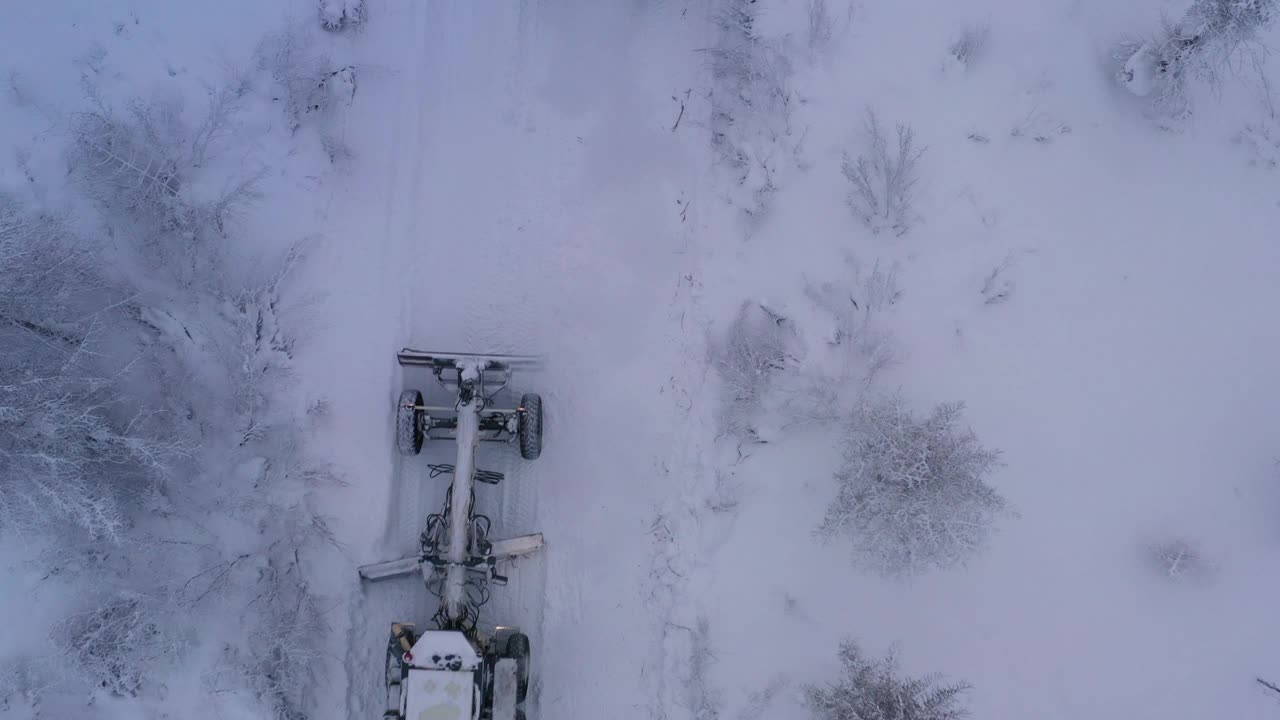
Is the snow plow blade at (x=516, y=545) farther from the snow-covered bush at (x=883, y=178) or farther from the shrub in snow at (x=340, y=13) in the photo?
the shrub in snow at (x=340, y=13)

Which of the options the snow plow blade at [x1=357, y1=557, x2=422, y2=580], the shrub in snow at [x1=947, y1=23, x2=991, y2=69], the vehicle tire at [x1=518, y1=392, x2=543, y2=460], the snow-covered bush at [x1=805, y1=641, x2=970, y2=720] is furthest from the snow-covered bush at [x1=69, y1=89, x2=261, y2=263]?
the snow-covered bush at [x1=805, y1=641, x2=970, y2=720]

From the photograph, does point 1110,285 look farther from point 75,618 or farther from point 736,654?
point 75,618

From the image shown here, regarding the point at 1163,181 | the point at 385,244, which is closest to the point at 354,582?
the point at 385,244

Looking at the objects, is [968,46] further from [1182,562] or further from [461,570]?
[461,570]

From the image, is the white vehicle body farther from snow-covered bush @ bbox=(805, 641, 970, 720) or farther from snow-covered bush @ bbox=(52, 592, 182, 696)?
snow-covered bush @ bbox=(805, 641, 970, 720)

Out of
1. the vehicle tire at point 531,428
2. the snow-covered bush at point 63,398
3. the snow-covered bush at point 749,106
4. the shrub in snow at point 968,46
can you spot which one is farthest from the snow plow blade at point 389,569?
the shrub in snow at point 968,46

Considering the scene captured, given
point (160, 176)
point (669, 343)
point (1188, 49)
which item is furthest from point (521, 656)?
point (1188, 49)
